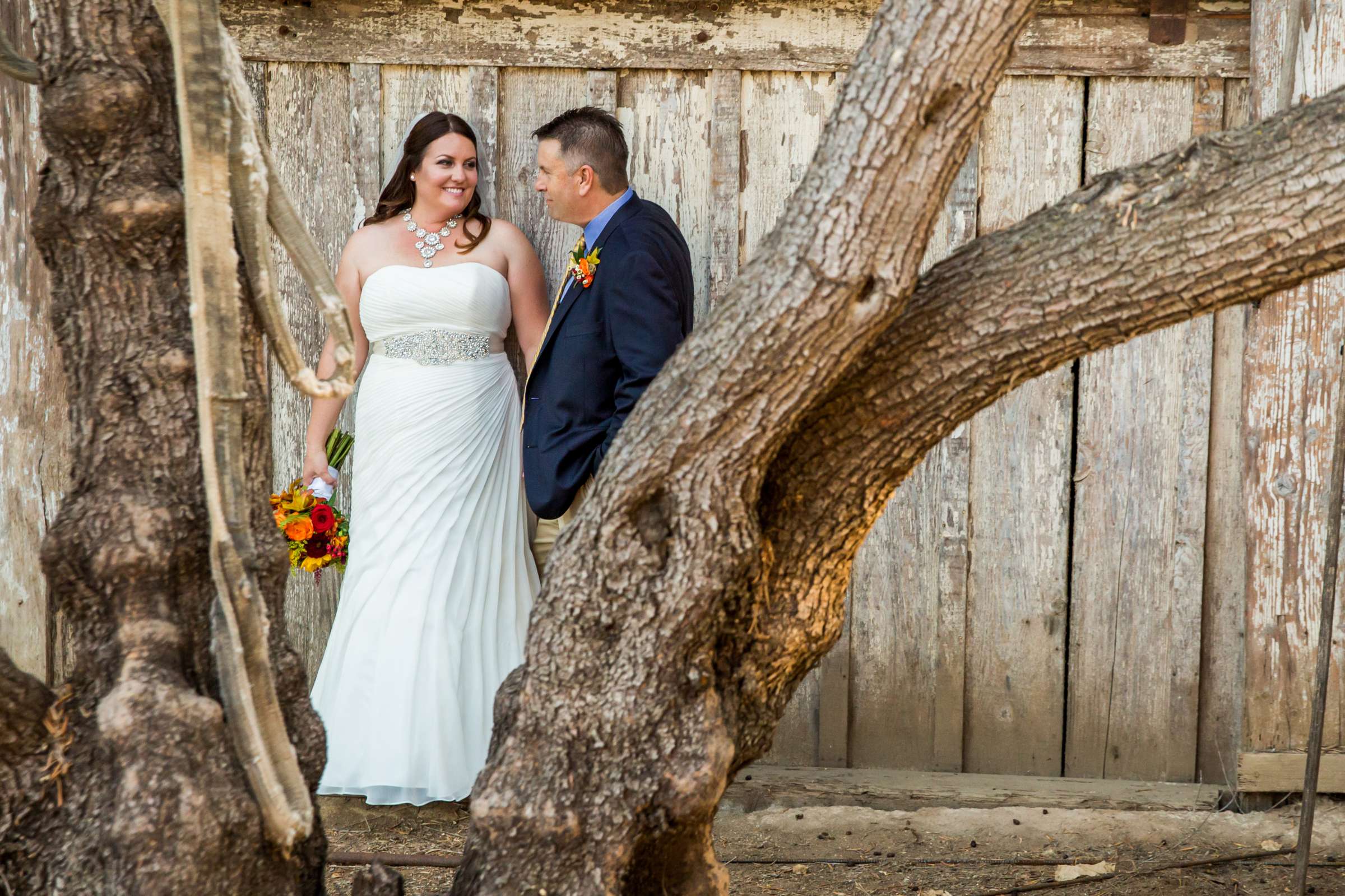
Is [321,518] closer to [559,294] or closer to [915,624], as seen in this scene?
[559,294]

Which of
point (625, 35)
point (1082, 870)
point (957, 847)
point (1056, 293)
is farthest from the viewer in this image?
point (625, 35)

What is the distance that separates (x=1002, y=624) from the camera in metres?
4.00

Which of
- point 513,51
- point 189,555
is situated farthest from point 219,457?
point 513,51

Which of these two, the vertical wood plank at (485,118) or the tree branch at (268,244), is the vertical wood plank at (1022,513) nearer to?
the vertical wood plank at (485,118)

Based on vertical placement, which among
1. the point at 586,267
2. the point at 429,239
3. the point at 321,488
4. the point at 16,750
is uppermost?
the point at 429,239

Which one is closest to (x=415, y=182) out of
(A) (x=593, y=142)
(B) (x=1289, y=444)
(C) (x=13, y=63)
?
(A) (x=593, y=142)

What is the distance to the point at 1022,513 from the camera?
13.0 ft

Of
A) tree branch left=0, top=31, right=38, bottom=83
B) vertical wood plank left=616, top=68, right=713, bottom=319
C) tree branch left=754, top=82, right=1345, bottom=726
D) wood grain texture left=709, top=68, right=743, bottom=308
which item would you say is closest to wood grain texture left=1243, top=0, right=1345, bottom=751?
wood grain texture left=709, top=68, right=743, bottom=308

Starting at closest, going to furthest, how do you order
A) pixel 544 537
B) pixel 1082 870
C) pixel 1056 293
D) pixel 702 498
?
pixel 1056 293 → pixel 702 498 → pixel 1082 870 → pixel 544 537

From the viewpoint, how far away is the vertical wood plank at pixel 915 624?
3.99 m

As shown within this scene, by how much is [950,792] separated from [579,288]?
2049 mm

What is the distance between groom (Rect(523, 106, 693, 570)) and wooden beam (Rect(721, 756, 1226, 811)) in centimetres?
118

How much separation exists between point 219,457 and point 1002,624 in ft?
9.36

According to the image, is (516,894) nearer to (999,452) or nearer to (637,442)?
(637,442)
